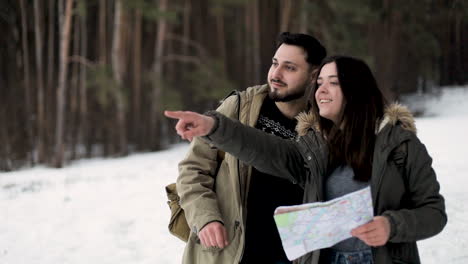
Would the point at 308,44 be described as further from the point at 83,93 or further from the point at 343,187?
the point at 83,93

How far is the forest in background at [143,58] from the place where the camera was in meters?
14.0

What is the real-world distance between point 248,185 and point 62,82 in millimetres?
12791

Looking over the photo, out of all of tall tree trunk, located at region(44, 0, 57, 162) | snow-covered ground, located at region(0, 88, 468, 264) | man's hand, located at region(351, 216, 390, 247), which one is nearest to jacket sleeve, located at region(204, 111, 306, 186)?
man's hand, located at region(351, 216, 390, 247)

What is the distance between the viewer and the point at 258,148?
6.14ft

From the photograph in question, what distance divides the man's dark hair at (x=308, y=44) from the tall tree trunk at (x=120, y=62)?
466 inches

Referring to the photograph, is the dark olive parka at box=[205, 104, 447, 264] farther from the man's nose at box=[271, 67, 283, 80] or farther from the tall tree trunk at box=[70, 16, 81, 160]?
the tall tree trunk at box=[70, 16, 81, 160]

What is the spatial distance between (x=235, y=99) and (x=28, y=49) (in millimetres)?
14645

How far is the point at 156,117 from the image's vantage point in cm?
1599

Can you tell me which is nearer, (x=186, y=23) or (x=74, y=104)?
(x=74, y=104)

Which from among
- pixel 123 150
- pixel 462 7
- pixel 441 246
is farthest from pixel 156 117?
pixel 441 246

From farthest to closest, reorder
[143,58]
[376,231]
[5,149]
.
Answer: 1. [143,58]
2. [5,149]
3. [376,231]

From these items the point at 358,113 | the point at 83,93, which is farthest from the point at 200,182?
the point at 83,93

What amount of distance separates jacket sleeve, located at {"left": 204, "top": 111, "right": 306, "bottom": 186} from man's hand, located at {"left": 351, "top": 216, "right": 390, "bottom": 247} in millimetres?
464

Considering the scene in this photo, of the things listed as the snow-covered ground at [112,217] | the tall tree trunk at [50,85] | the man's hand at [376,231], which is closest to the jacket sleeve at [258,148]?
the man's hand at [376,231]
